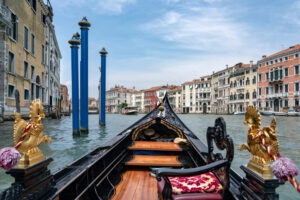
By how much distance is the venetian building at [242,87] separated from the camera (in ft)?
89.6

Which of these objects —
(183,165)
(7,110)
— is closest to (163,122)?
(183,165)

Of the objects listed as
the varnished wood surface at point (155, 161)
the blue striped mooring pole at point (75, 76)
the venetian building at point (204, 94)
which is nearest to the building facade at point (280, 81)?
the venetian building at point (204, 94)

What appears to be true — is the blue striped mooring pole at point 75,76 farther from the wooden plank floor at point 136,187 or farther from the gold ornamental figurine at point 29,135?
the gold ornamental figurine at point 29,135

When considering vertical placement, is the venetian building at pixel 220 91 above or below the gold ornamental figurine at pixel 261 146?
above

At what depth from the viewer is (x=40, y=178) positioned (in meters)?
1.06

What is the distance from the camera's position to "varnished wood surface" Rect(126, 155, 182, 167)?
101 inches

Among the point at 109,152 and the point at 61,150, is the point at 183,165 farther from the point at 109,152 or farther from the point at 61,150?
the point at 61,150

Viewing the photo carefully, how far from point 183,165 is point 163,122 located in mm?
1084

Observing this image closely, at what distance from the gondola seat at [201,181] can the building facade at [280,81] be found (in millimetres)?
23775

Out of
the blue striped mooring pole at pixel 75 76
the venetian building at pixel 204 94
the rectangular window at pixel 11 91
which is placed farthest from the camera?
the venetian building at pixel 204 94

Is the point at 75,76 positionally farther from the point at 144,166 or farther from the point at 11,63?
the point at 144,166

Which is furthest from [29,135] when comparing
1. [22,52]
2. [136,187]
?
[22,52]

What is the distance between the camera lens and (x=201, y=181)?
1.36 meters

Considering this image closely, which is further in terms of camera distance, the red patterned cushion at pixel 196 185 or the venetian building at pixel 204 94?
the venetian building at pixel 204 94
